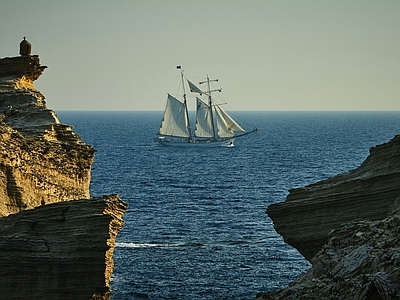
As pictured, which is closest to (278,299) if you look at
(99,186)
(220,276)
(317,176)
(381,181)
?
(381,181)

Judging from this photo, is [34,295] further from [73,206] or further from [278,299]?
[278,299]

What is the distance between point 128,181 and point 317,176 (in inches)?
988

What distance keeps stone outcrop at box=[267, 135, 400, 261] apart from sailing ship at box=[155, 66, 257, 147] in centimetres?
15137

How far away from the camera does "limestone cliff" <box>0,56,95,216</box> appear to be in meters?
38.6

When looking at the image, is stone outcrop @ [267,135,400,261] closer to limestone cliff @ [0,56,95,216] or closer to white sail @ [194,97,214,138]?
limestone cliff @ [0,56,95,216]

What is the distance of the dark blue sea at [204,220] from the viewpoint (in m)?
45.0

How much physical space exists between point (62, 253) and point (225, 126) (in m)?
154

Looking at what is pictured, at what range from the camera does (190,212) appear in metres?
71.2

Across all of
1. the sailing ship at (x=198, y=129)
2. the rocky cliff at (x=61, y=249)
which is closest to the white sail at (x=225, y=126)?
the sailing ship at (x=198, y=129)

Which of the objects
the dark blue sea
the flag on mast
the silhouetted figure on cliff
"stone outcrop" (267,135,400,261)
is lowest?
the dark blue sea

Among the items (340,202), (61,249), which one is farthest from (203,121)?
(340,202)

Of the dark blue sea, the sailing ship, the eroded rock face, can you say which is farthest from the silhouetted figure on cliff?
the sailing ship

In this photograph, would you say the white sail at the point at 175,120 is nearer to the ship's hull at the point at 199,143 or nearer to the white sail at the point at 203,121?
the ship's hull at the point at 199,143

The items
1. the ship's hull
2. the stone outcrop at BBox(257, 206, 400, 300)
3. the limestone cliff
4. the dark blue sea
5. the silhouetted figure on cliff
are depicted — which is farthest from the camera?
the ship's hull
